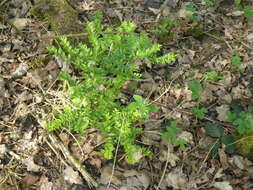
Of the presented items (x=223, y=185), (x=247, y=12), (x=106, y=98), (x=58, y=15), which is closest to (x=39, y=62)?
(x=58, y=15)

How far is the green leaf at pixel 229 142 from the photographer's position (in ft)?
9.56

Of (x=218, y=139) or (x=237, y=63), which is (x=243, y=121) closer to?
(x=218, y=139)

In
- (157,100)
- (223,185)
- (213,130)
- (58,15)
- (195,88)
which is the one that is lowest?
(223,185)

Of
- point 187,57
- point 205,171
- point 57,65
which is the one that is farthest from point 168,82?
point 57,65

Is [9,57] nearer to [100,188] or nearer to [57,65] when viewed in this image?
[57,65]

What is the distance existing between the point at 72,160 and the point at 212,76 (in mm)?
1763

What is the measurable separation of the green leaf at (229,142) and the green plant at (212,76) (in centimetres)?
71

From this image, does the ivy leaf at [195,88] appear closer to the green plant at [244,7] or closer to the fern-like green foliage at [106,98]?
the fern-like green foliage at [106,98]

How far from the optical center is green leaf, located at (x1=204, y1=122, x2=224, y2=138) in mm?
Answer: 3009

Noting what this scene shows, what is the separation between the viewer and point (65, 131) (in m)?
3.00

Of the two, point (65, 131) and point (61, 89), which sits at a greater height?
point (61, 89)

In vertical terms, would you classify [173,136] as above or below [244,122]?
below

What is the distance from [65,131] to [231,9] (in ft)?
9.62

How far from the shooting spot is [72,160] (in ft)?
9.25
